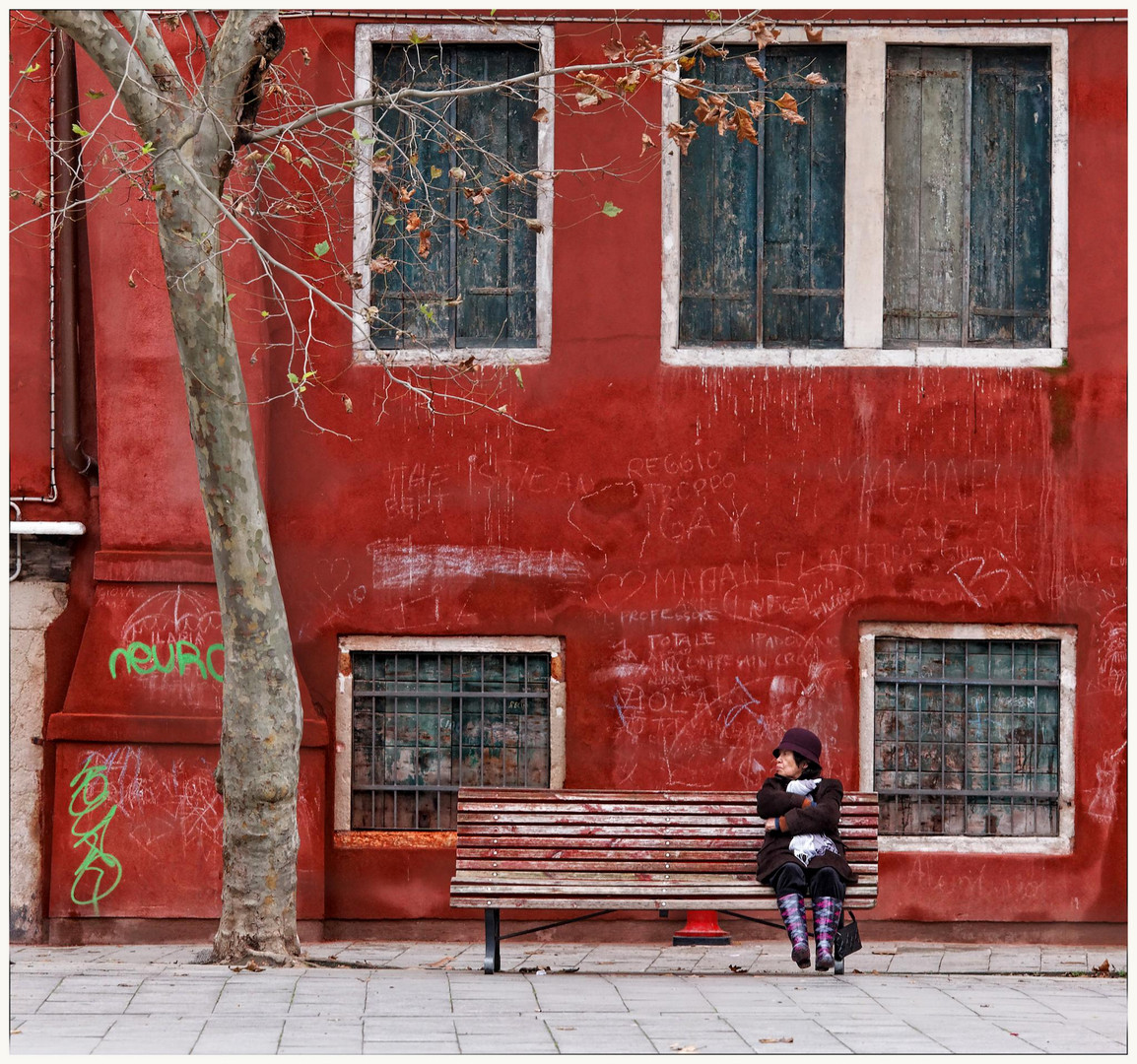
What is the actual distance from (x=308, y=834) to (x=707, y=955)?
8.40 feet

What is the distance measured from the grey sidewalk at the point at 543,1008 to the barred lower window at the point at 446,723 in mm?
1392

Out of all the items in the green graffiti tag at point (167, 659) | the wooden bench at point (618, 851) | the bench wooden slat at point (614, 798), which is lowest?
the wooden bench at point (618, 851)

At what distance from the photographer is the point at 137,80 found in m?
7.46

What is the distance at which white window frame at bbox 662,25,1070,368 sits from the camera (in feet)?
33.0

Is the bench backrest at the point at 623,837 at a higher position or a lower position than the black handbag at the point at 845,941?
higher

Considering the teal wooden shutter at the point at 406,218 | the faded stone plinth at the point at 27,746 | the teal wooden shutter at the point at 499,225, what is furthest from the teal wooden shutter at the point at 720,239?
the faded stone plinth at the point at 27,746

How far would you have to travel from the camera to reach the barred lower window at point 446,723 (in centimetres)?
1002

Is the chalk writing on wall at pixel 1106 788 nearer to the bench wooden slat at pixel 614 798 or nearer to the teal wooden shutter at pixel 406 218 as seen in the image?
the bench wooden slat at pixel 614 798

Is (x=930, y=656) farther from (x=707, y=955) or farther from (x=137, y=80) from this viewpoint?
(x=137, y=80)

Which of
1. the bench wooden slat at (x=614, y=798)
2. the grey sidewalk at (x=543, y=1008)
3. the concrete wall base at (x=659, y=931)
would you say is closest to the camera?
the grey sidewalk at (x=543, y=1008)

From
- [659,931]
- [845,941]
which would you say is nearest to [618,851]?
[845,941]

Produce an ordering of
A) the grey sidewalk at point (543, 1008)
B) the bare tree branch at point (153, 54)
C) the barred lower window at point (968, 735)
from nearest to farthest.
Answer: the grey sidewalk at point (543, 1008), the bare tree branch at point (153, 54), the barred lower window at point (968, 735)

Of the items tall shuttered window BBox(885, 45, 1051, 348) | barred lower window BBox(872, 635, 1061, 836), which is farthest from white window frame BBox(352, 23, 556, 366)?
barred lower window BBox(872, 635, 1061, 836)

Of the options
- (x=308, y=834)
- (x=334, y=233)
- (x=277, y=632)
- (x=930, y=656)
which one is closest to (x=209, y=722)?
(x=308, y=834)
